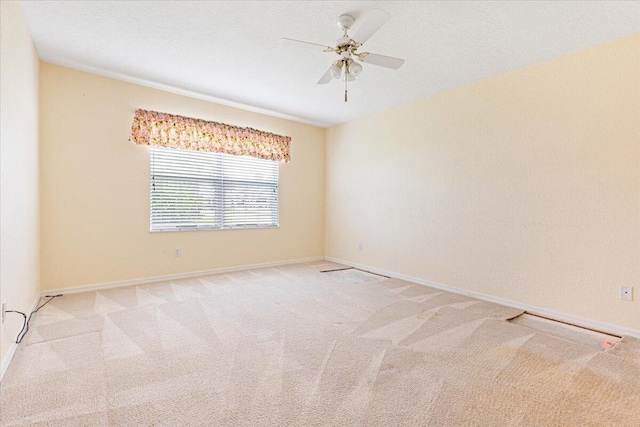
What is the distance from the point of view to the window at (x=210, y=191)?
3895mm

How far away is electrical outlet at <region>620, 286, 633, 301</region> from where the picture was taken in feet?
7.96

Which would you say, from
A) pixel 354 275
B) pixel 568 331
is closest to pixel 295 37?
pixel 354 275

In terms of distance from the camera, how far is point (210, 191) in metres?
4.29

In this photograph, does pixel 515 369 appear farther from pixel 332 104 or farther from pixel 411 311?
pixel 332 104

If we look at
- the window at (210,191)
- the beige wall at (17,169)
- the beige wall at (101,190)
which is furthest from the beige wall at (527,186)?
the beige wall at (17,169)

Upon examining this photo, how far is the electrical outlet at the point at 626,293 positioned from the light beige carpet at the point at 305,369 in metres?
0.33

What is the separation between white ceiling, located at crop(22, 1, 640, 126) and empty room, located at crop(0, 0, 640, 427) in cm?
2

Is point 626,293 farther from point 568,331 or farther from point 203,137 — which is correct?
point 203,137

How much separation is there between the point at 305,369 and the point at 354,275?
2594mm

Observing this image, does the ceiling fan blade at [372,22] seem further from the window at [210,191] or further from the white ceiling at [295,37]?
the window at [210,191]

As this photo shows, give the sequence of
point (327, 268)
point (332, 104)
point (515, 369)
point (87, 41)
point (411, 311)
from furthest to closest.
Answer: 1. point (327, 268)
2. point (332, 104)
3. point (411, 311)
4. point (87, 41)
5. point (515, 369)

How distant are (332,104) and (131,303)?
343 centimetres

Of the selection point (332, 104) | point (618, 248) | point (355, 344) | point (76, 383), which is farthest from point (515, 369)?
point (332, 104)

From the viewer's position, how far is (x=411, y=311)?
2895mm
